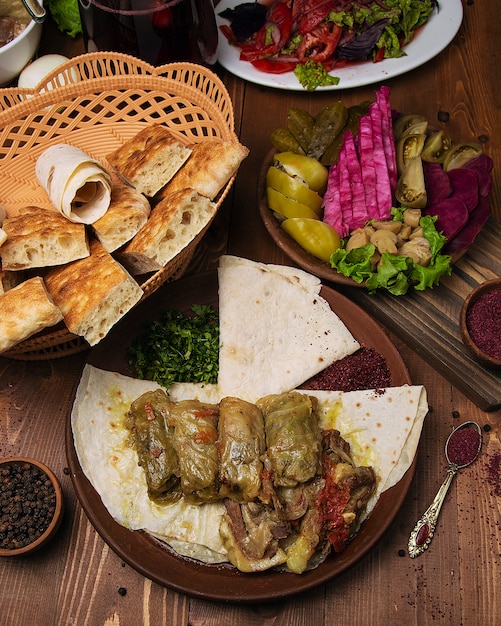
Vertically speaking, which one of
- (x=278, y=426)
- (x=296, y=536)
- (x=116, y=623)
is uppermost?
(x=278, y=426)

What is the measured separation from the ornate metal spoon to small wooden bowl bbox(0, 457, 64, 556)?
2.01 metres

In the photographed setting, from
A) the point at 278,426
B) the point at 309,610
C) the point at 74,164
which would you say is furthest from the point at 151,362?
the point at 309,610

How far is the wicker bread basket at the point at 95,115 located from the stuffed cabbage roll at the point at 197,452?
693mm

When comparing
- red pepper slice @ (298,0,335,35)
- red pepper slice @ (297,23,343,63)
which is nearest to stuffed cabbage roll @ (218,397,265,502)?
red pepper slice @ (297,23,343,63)

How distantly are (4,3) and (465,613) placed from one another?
3885 millimetres

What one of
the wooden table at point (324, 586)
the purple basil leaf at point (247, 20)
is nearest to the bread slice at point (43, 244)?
the wooden table at point (324, 586)

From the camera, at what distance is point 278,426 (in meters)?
2.97

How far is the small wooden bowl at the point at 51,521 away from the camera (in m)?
2.93

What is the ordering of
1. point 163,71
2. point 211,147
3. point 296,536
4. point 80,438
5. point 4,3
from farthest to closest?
1. point 4,3
2. point 163,71
3. point 211,147
4. point 80,438
5. point 296,536

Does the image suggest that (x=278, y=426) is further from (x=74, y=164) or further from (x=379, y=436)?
(x=74, y=164)

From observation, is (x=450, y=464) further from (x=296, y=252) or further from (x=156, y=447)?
(x=156, y=447)

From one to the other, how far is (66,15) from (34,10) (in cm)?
96

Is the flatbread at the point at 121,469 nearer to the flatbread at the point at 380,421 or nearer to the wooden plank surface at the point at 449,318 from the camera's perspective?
the flatbread at the point at 380,421

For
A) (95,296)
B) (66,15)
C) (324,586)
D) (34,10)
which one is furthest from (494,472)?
(66,15)
